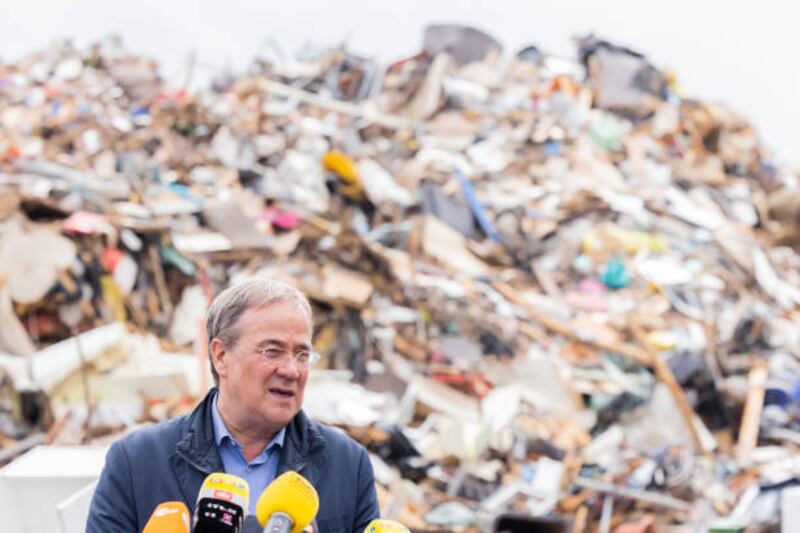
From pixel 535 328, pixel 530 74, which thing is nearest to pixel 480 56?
pixel 530 74

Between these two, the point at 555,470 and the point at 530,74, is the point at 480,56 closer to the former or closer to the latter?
the point at 530,74

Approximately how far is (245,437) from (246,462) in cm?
5

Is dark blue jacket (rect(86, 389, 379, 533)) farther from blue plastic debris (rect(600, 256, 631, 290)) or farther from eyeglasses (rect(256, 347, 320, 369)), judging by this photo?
blue plastic debris (rect(600, 256, 631, 290))

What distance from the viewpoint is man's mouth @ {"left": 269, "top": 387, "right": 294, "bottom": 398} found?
2.01 m

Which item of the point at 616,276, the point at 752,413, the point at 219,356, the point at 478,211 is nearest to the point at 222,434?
the point at 219,356

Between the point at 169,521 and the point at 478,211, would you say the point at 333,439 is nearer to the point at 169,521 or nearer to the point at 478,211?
the point at 169,521

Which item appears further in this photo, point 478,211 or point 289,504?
point 478,211

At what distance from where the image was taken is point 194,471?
6.63 feet

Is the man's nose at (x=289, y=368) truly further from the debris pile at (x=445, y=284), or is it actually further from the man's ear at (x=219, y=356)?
the debris pile at (x=445, y=284)

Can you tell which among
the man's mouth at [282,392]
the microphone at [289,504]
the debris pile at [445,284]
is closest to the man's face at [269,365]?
the man's mouth at [282,392]

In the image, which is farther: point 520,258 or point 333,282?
point 520,258

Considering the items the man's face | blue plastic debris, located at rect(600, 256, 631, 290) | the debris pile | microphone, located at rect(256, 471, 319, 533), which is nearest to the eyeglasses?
the man's face

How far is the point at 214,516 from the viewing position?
1.64 meters

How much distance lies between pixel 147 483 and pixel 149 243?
21.1 ft
